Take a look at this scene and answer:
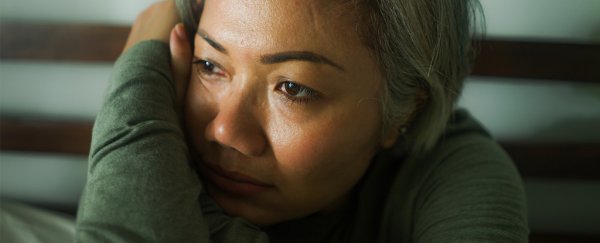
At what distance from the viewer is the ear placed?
785mm

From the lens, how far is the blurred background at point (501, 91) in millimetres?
1052

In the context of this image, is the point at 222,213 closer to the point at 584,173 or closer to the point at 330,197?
the point at 330,197

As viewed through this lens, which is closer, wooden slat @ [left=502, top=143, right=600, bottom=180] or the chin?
the chin

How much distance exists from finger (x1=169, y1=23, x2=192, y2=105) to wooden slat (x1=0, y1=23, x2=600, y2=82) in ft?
1.18

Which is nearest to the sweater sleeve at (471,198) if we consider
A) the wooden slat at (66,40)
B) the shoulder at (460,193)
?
the shoulder at (460,193)

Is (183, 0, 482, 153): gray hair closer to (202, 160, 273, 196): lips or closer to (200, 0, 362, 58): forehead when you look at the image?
(200, 0, 362, 58): forehead

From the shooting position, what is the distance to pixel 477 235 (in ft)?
2.15

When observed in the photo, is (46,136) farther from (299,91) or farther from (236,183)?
(299,91)

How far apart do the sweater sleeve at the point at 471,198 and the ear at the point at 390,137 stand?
0.09 metres

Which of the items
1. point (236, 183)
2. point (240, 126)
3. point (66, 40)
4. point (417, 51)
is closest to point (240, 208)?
point (236, 183)

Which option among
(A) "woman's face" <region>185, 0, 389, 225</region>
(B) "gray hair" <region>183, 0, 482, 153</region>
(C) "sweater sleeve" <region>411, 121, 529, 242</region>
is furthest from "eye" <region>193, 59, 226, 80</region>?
(C) "sweater sleeve" <region>411, 121, 529, 242</region>

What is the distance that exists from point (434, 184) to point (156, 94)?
0.47 metres

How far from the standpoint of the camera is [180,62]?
75 cm

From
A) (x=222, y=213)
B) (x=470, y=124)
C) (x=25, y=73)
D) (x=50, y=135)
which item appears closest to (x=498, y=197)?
(x=470, y=124)
